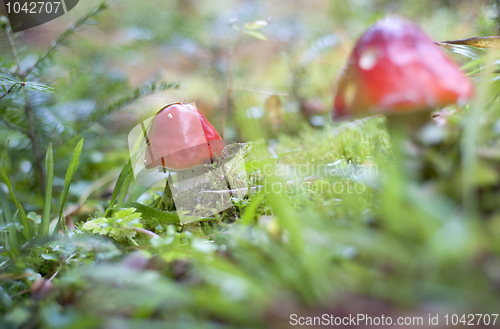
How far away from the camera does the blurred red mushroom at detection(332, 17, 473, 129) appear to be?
62 centimetres

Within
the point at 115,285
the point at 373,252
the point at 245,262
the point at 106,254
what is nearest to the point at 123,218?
the point at 106,254

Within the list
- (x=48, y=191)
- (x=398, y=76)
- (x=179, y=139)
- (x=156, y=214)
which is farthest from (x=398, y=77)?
(x=48, y=191)

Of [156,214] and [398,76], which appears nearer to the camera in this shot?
[398,76]

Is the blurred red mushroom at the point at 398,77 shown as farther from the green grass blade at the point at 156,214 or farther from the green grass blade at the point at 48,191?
the green grass blade at the point at 48,191

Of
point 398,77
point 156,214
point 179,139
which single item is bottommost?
point 156,214

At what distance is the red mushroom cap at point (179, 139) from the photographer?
1.09 m

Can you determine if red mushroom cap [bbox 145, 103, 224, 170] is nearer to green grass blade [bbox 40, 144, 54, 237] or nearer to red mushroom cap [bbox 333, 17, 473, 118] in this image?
green grass blade [bbox 40, 144, 54, 237]

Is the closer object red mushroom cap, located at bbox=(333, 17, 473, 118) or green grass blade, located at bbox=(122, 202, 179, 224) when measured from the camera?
red mushroom cap, located at bbox=(333, 17, 473, 118)

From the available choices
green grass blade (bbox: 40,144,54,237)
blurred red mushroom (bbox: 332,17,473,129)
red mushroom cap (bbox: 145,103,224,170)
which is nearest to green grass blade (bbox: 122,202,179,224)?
red mushroom cap (bbox: 145,103,224,170)

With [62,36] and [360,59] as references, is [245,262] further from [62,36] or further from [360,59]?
[62,36]

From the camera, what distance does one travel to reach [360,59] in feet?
2.25

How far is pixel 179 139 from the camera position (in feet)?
3.58

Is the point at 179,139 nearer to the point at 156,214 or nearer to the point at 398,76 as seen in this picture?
the point at 156,214

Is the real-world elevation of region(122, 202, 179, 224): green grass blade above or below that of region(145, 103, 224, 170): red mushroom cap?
below
